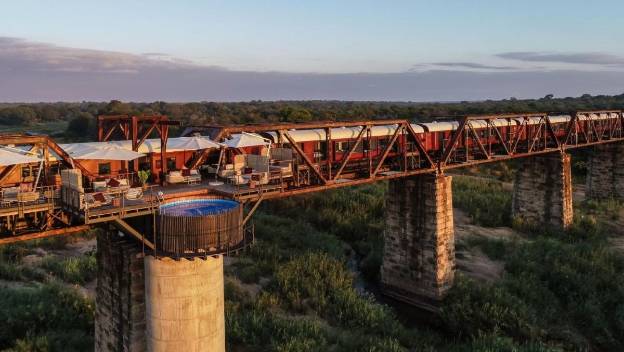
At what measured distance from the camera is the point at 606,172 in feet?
162

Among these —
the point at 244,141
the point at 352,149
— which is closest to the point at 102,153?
the point at 244,141

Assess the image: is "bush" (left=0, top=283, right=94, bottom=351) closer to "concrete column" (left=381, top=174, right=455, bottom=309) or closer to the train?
the train

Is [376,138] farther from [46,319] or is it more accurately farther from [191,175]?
[46,319]

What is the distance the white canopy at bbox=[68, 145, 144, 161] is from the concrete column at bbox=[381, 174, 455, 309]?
1565cm

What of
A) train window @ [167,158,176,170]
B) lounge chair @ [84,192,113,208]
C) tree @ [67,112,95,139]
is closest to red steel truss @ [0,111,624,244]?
lounge chair @ [84,192,113,208]

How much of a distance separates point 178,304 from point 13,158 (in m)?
6.09

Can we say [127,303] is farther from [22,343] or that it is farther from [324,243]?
[324,243]

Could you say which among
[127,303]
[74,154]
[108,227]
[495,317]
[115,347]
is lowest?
[495,317]

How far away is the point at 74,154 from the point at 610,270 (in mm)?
28480

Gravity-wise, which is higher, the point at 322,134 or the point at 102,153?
the point at 322,134

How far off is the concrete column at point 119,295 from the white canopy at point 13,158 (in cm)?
361

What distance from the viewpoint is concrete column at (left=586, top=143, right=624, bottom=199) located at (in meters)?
48.9

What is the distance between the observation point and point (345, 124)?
22.5m

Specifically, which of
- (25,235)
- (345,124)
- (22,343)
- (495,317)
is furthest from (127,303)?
(495,317)
